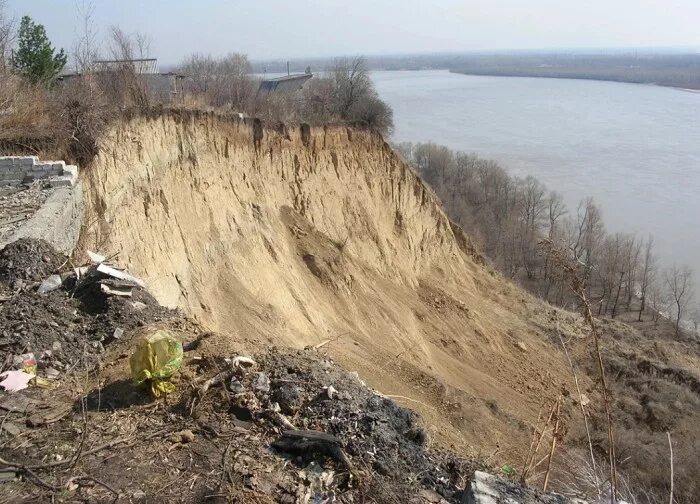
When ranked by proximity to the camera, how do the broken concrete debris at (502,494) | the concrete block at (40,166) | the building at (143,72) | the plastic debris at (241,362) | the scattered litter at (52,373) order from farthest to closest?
the building at (143,72) → the concrete block at (40,166) → the scattered litter at (52,373) → the plastic debris at (241,362) → the broken concrete debris at (502,494)

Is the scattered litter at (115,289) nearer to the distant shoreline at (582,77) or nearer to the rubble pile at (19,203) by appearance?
the rubble pile at (19,203)

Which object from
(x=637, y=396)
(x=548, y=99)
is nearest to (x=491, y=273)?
(x=637, y=396)

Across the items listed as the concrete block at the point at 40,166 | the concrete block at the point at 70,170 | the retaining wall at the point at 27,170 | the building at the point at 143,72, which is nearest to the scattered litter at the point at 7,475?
the retaining wall at the point at 27,170

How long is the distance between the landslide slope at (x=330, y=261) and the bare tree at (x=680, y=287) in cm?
1418

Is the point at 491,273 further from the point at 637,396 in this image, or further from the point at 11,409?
the point at 11,409

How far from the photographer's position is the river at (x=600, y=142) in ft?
126

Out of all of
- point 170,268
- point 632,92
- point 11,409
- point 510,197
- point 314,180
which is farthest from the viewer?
point 632,92

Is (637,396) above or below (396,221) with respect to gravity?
below

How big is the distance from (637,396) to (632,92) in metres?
113

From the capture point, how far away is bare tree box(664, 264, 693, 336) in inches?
1165

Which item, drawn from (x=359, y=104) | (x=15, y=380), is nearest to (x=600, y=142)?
(x=359, y=104)

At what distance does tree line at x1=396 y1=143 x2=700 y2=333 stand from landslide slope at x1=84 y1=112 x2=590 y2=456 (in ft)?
22.0

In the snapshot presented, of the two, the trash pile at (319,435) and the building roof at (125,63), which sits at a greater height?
the building roof at (125,63)

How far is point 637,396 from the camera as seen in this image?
1538cm
